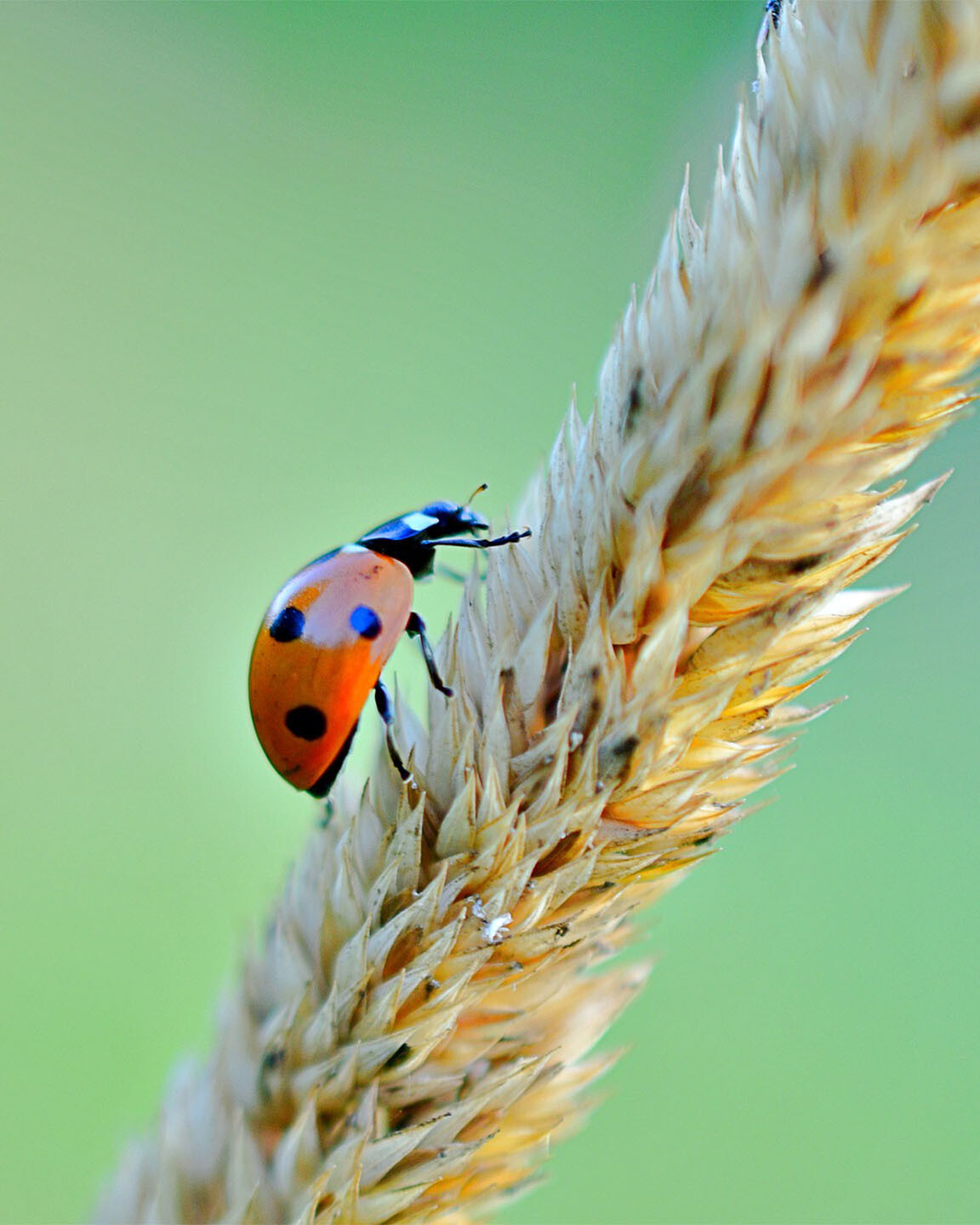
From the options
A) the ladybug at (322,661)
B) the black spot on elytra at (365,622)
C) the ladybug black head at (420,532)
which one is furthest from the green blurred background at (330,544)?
the black spot on elytra at (365,622)

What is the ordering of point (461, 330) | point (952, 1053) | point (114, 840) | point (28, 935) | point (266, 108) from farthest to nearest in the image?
point (266, 108), point (461, 330), point (952, 1053), point (114, 840), point (28, 935)

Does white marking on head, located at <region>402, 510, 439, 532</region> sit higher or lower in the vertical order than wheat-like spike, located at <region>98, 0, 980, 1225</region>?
higher

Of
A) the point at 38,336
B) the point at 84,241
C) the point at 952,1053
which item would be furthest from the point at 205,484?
the point at 952,1053

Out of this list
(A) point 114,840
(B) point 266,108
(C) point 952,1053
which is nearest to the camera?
(A) point 114,840

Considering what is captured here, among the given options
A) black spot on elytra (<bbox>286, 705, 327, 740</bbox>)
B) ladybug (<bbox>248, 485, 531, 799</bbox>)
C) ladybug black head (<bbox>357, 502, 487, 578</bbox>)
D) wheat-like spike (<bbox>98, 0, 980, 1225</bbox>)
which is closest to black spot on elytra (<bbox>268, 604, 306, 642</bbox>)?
ladybug (<bbox>248, 485, 531, 799</bbox>)

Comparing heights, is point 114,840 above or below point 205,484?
below

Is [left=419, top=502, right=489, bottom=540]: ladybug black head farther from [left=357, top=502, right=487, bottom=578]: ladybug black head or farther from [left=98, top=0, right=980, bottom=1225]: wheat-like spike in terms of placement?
[left=98, top=0, right=980, bottom=1225]: wheat-like spike

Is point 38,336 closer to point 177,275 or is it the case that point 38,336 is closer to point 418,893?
point 177,275
